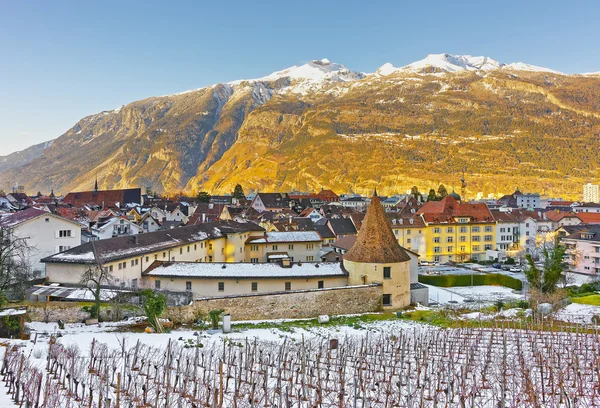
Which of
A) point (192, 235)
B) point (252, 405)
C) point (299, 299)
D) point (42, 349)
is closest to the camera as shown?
point (252, 405)

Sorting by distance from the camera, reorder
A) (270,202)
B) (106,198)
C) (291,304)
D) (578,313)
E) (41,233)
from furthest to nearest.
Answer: (270,202), (106,198), (41,233), (291,304), (578,313)

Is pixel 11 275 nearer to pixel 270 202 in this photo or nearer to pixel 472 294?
pixel 472 294

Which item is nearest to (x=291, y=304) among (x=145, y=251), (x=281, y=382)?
(x=281, y=382)

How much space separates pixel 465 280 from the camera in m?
64.9

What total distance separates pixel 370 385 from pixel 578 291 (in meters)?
42.3

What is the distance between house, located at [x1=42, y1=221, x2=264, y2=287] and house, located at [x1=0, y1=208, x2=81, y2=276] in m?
8.08

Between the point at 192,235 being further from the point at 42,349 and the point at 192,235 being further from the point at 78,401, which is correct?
the point at 78,401

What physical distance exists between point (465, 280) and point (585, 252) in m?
22.8

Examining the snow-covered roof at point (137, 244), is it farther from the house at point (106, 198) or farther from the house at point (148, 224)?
the house at point (106, 198)

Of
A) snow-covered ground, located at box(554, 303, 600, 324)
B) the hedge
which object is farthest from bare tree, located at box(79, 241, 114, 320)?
the hedge

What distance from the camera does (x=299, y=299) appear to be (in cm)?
3638

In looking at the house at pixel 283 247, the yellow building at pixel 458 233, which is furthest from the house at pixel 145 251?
the yellow building at pixel 458 233

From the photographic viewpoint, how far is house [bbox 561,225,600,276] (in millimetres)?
71062

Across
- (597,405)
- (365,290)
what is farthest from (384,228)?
(597,405)
